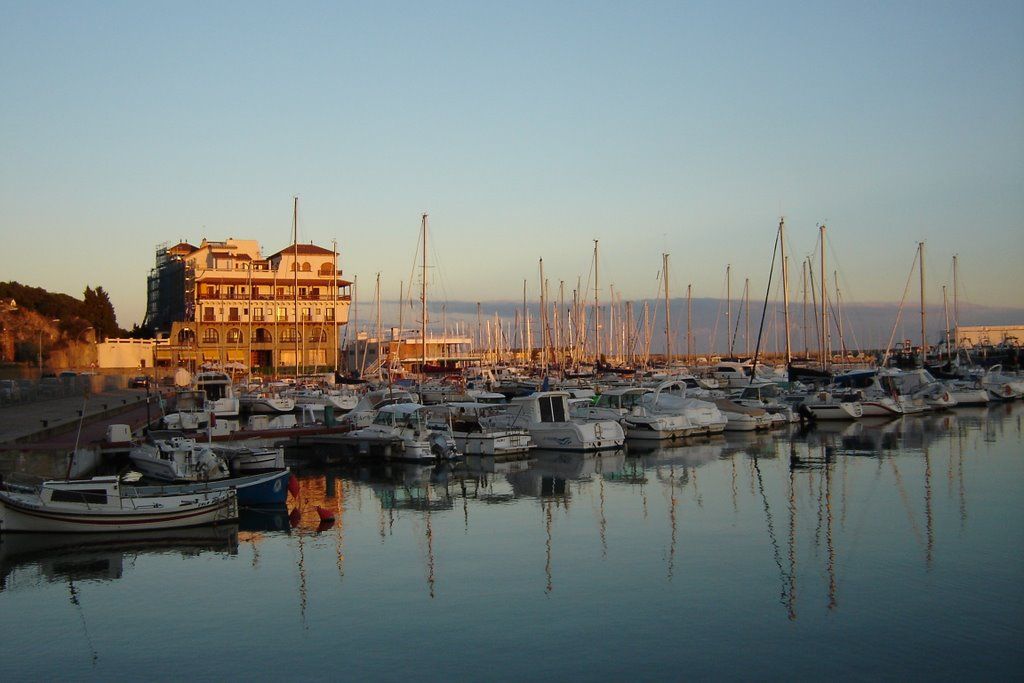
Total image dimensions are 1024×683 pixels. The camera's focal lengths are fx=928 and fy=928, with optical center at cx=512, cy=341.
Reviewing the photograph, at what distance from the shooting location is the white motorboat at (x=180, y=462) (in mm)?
26422

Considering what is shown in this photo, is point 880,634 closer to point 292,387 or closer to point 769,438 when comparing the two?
point 769,438

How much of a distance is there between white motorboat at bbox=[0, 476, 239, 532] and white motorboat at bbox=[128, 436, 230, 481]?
3.92 meters

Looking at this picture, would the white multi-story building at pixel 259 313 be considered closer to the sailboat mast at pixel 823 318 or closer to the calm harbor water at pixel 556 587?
the sailboat mast at pixel 823 318

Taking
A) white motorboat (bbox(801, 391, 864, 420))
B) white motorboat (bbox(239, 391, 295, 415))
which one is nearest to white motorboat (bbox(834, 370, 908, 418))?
white motorboat (bbox(801, 391, 864, 420))

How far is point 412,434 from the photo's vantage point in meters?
34.9

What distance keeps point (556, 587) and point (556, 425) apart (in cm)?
2037

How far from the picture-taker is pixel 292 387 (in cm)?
6506

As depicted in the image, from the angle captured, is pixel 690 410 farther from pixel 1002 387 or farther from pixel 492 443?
pixel 1002 387

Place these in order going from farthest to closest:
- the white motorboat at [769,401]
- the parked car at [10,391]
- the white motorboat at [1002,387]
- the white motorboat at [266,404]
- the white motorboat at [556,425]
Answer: the white motorboat at [1002,387], the white motorboat at [266,404], the white motorboat at [769,401], the parked car at [10,391], the white motorboat at [556,425]

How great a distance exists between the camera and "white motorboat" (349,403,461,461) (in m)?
34.2

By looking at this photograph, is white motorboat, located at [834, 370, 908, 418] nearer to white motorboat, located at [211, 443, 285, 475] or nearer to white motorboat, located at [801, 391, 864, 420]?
white motorboat, located at [801, 391, 864, 420]

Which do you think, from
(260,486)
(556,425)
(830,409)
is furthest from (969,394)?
(260,486)

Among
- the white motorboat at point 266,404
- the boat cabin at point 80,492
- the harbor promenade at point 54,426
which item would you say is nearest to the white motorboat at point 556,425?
the harbor promenade at point 54,426

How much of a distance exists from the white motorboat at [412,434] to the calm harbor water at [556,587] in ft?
17.9
